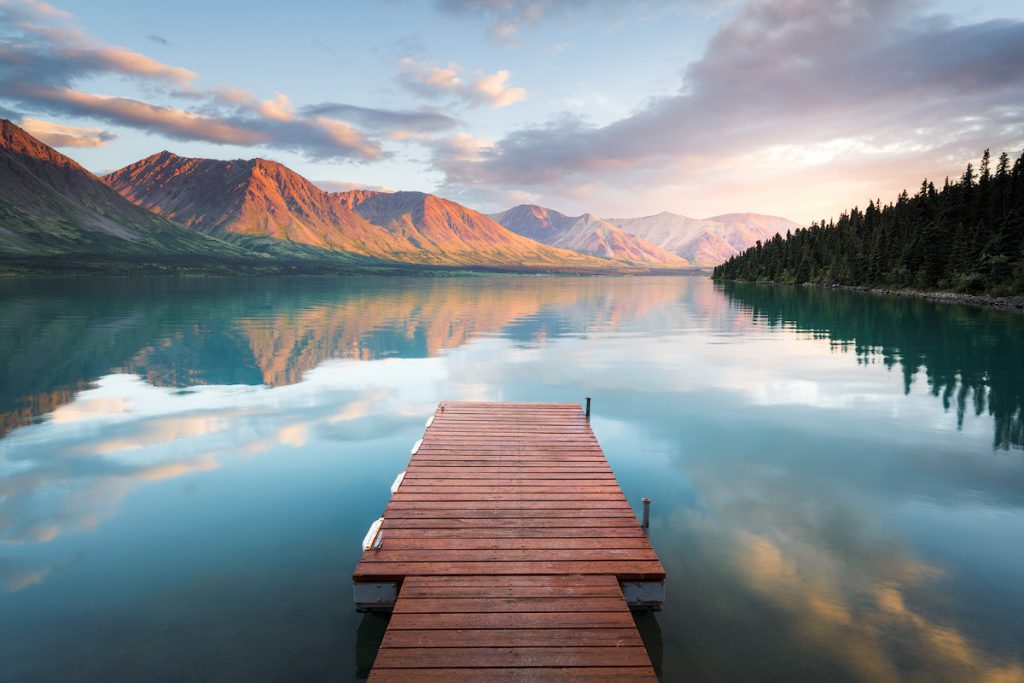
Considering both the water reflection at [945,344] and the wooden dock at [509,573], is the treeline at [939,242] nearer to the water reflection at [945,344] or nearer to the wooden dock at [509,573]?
the water reflection at [945,344]

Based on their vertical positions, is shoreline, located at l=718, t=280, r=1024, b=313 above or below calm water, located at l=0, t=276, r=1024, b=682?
above

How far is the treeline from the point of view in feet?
307

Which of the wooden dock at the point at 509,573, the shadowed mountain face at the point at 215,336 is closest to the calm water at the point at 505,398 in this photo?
the shadowed mountain face at the point at 215,336

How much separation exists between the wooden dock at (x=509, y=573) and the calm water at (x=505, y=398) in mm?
1480

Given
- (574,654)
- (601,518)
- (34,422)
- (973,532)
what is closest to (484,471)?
(601,518)

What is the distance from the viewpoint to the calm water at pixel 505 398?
1020 cm

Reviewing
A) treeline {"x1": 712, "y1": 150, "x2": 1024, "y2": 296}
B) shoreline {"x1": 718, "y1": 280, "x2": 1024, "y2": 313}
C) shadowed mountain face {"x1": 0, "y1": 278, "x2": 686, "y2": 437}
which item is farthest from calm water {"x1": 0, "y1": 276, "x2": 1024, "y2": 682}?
treeline {"x1": 712, "y1": 150, "x2": 1024, "y2": 296}

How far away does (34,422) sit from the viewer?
2527cm

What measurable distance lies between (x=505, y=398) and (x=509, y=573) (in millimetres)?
20753

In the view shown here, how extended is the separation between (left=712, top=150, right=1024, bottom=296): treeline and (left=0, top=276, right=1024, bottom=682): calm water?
224 feet

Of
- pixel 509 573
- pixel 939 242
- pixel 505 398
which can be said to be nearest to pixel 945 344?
pixel 505 398

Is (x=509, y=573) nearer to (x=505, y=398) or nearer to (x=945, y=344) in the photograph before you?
(x=505, y=398)

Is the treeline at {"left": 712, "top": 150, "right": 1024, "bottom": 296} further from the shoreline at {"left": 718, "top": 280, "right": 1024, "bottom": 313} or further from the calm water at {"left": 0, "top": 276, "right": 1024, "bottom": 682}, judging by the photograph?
the calm water at {"left": 0, "top": 276, "right": 1024, "bottom": 682}

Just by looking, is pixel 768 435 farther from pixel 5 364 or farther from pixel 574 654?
pixel 5 364
